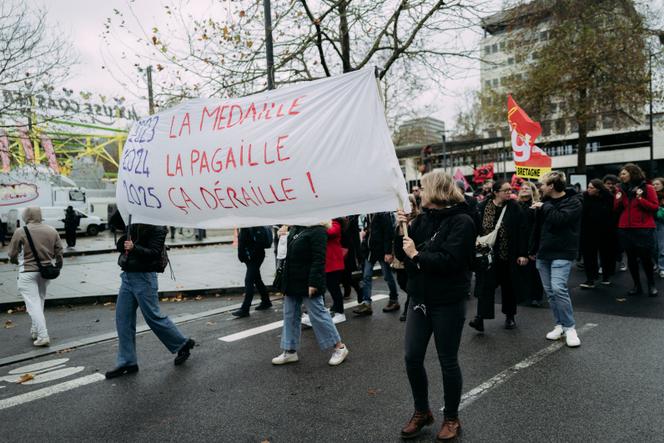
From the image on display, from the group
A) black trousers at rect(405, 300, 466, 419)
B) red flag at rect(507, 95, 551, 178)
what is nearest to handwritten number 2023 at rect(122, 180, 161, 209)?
black trousers at rect(405, 300, 466, 419)

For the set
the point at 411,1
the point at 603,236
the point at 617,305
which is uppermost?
the point at 411,1

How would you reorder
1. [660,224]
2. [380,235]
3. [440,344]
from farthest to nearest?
[660,224]
[380,235]
[440,344]

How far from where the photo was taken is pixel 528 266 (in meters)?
7.11

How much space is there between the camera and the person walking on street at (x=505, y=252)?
6.07 m

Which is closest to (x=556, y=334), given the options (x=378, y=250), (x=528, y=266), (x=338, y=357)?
(x=528, y=266)

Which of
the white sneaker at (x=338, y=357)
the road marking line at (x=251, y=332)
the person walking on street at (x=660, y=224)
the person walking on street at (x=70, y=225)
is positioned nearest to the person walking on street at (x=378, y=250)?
the road marking line at (x=251, y=332)

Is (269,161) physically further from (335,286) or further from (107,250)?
(107,250)

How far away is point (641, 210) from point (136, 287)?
7352 mm

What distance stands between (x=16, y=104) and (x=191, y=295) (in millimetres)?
7507

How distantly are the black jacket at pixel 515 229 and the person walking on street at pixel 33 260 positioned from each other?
5.58 m

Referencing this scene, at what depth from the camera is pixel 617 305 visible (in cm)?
709

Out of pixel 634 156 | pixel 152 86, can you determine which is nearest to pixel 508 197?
pixel 152 86

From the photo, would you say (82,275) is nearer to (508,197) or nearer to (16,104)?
(16,104)

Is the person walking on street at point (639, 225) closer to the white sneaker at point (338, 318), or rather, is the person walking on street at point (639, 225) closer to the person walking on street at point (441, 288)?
the white sneaker at point (338, 318)
